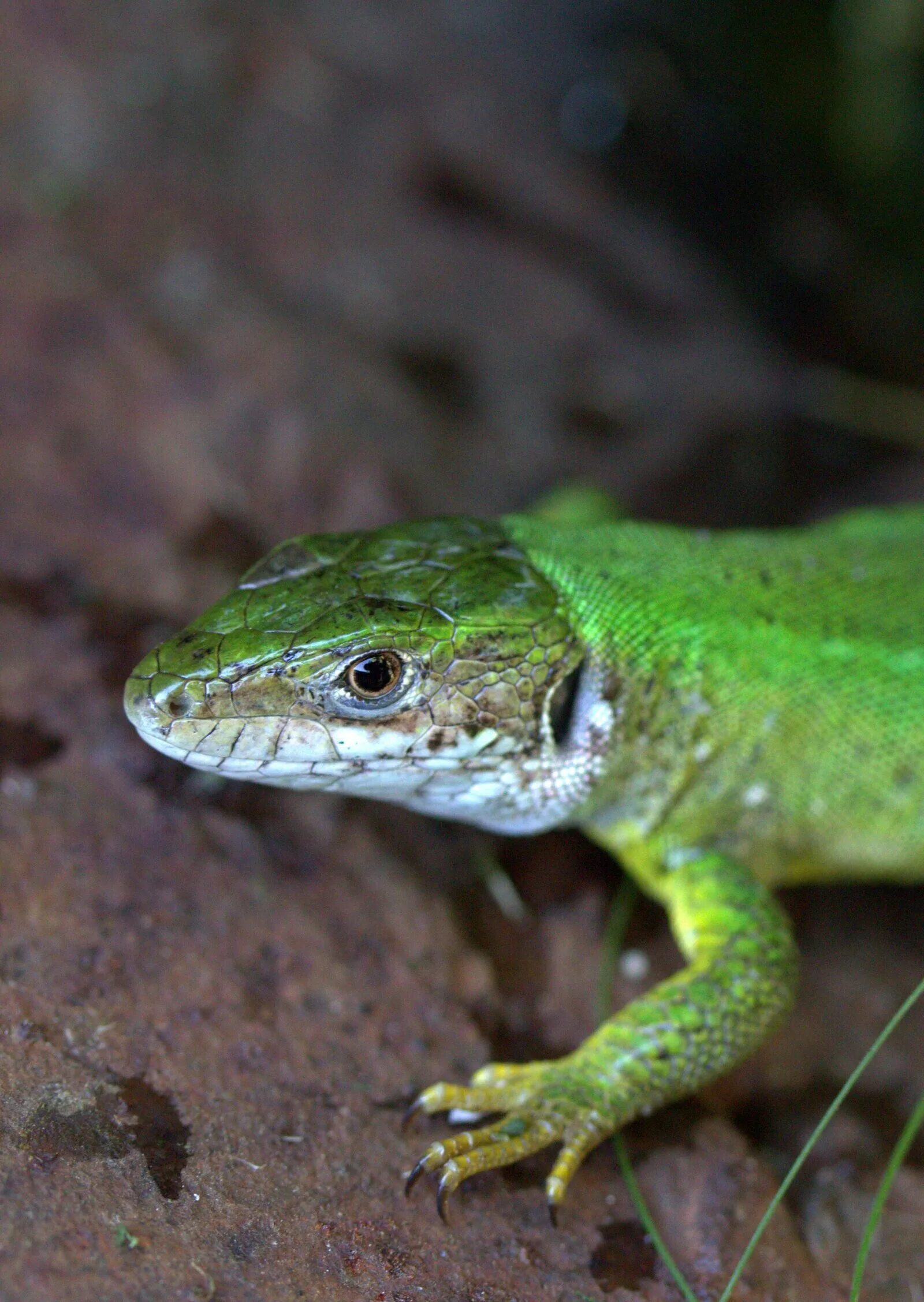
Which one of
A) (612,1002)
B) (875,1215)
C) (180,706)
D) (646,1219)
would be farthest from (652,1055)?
(180,706)

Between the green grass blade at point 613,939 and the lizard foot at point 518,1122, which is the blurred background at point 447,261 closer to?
the green grass blade at point 613,939

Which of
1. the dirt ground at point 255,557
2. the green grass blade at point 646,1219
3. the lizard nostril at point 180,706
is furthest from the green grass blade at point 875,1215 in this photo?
the lizard nostril at point 180,706

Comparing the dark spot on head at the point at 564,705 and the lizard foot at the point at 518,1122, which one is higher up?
the dark spot on head at the point at 564,705

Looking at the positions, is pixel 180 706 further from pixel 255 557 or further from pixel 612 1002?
pixel 612 1002

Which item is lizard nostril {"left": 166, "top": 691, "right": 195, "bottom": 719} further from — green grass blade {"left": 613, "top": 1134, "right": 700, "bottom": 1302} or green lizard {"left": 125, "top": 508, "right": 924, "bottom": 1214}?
green grass blade {"left": 613, "top": 1134, "right": 700, "bottom": 1302}

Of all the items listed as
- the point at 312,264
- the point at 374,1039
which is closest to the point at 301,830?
the point at 374,1039

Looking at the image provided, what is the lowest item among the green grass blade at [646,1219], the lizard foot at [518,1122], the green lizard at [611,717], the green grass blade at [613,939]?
the green grass blade at [646,1219]

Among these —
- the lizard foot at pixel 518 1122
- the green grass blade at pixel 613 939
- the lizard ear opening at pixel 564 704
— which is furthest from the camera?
the green grass blade at pixel 613 939
